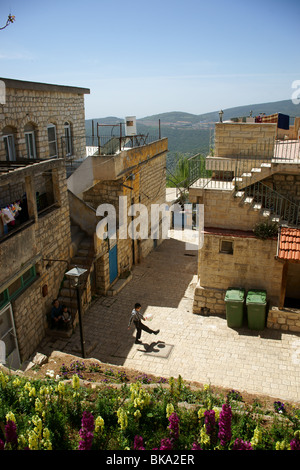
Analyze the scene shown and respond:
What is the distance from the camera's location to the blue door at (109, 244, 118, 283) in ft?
48.0

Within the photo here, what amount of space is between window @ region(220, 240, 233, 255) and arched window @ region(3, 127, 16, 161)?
24.1ft

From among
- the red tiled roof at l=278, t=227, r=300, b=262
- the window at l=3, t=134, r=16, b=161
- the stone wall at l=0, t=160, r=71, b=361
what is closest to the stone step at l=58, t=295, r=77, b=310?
the stone wall at l=0, t=160, r=71, b=361

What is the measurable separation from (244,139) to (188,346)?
6988mm

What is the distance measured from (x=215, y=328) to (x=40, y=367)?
19.1ft

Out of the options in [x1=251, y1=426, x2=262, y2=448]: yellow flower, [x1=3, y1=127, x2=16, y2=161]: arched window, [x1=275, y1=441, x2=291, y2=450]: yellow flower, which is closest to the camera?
[x1=275, y1=441, x2=291, y2=450]: yellow flower

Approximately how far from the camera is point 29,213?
33.1 feet

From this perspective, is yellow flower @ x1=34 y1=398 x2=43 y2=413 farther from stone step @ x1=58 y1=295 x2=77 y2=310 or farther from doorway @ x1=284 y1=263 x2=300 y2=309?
doorway @ x1=284 y1=263 x2=300 y2=309

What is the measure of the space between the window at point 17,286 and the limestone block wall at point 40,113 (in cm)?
346

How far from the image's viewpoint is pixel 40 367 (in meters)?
8.66

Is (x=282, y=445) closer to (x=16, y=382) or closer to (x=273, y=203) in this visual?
(x=16, y=382)

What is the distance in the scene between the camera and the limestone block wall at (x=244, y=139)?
12.0 meters

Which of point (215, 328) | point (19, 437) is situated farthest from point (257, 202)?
point (19, 437)

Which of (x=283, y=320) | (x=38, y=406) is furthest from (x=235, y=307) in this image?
(x=38, y=406)

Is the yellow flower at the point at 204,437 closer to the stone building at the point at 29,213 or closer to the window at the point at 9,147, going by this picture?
the stone building at the point at 29,213
